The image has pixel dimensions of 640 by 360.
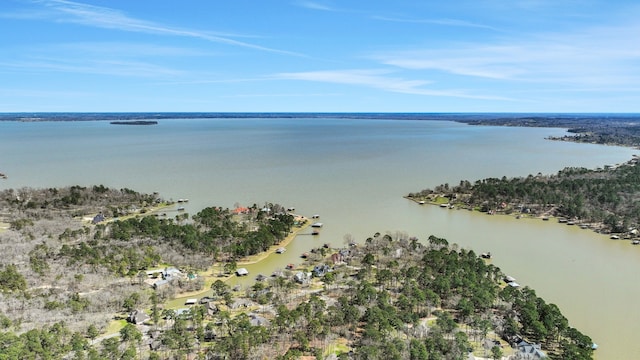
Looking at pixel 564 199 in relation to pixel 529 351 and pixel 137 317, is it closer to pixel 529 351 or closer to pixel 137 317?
pixel 529 351

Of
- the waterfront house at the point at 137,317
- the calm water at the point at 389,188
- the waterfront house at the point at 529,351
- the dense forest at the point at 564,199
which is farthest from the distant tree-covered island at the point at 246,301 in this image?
the dense forest at the point at 564,199

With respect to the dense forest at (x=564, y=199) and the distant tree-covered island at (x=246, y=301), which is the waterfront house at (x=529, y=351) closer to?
the distant tree-covered island at (x=246, y=301)

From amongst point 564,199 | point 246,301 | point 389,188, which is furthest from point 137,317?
point 564,199

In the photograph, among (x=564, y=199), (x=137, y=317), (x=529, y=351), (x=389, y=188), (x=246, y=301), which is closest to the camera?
(x=529, y=351)

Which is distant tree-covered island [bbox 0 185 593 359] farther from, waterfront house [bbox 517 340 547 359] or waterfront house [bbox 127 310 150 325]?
waterfront house [bbox 517 340 547 359]

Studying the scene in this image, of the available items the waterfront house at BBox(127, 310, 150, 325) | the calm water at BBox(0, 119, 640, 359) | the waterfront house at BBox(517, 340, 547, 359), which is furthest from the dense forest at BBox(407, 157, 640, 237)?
the waterfront house at BBox(127, 310, 150, 325)

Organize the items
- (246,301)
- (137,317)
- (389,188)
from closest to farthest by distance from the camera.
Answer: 1. (137,317)
2. (246,301)
3. (389,188)
